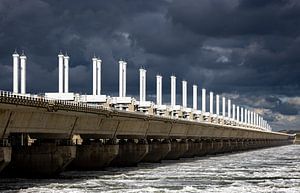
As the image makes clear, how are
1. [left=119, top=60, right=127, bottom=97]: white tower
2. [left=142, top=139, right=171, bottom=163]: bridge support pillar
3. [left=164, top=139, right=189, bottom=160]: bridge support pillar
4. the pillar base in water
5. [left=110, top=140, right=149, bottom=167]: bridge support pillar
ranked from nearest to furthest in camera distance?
the pillar base in water < [left=110, top=140, right=149, bottom=167]: bridge support pillar < [left=119, top=60, right=127, bottom=97]: white tower < [left=142, top=139, right=171, bottom=163]: bridge support pillar < [left=164, top=139, right=189, bottom=160]: bridge support pillar

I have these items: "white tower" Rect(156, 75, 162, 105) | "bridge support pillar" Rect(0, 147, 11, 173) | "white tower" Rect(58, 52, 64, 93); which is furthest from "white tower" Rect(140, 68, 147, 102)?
"bridge support pillar" Rect(0, 147, 11, 173)

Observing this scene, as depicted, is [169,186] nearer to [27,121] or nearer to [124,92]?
[27,121]

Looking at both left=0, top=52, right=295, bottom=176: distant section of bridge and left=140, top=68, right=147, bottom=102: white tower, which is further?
left=140, top=68, right=147, bottom=102: white tower

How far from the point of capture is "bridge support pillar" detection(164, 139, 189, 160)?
321 feet

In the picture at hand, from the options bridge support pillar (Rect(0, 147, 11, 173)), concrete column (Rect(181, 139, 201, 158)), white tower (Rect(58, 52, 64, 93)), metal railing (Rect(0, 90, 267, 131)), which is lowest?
concrete column (Rect(181, 139, 201, 158))

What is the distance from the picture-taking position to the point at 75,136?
247 feet

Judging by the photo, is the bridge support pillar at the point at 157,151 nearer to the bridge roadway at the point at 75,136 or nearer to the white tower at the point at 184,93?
the bridge roadway at the point at 75,136

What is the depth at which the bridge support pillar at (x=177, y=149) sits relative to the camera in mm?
97812

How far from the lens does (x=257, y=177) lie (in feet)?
190

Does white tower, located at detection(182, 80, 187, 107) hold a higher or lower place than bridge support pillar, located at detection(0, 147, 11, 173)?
higher

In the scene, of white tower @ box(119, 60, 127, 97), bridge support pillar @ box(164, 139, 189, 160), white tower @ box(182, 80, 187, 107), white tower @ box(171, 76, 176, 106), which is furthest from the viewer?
white tower @ box(182, 80, 187, 107)

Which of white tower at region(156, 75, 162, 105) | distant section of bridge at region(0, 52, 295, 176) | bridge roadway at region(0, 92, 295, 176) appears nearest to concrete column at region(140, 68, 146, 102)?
distant section of bridge at region(0, 52, 295, 176)

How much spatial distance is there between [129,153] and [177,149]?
2348 centimetres

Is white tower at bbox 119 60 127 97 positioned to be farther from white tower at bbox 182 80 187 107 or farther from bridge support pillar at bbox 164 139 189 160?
white tower at bbox 182 80 187 107
